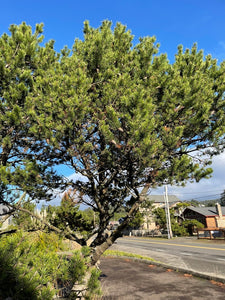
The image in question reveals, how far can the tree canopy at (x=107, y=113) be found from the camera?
4.92m

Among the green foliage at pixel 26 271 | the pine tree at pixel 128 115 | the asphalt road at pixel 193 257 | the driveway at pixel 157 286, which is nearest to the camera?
the green foliage at pixel 26 271

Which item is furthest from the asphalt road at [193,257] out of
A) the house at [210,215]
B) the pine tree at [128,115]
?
the house at [210,215]

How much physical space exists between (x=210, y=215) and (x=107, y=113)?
4421 cm

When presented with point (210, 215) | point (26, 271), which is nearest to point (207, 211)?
point (210, 215)

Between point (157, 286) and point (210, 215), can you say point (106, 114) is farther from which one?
point (210, 215)

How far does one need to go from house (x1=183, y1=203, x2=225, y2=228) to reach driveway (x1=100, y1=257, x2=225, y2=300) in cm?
3755

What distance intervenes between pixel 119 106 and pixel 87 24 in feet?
11.7

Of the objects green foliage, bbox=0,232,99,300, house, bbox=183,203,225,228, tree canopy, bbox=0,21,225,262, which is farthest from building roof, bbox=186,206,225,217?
green foliage, bbox=0,232,99,300

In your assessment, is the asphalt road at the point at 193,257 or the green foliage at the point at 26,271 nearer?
the green foliage at the point at 26,271

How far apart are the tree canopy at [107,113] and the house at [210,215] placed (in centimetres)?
4059

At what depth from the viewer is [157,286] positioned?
6.82 meters

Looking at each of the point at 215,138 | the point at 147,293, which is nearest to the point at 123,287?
the point at 147,293

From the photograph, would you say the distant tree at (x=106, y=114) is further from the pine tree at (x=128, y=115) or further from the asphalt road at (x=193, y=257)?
the asphalt road at (x=193, y=257)

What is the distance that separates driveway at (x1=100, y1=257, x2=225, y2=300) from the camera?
19.4ft
